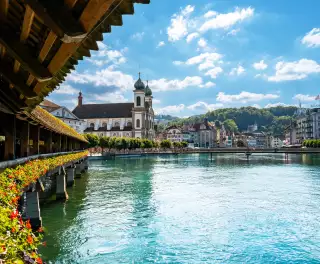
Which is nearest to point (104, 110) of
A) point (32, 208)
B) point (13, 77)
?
point (32, 208)

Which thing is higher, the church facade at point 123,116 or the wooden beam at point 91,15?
the church facade at point 123,116

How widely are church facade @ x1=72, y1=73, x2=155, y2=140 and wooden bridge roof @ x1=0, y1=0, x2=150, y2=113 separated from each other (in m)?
146

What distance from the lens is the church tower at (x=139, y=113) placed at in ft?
515

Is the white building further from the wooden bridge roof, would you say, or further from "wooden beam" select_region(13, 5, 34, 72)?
"wooden beam" select_region(13, 5, 34, 72)

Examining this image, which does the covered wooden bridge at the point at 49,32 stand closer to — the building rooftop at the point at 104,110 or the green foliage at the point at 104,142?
the green foliage at the point at 104,142

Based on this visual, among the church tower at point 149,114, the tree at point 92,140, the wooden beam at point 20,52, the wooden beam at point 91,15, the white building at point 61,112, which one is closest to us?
the wooden beam at point 91,15

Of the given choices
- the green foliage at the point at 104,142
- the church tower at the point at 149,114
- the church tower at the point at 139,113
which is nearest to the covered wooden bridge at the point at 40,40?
the green foliage at the point at 104,142

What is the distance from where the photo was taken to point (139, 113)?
6176 inches

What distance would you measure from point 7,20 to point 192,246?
12912 mm

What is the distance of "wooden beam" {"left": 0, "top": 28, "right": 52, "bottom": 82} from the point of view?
6424 mm

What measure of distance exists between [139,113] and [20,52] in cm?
15048

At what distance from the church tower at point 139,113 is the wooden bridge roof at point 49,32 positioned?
476 ft

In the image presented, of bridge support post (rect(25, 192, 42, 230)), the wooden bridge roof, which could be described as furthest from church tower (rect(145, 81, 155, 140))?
the wooden bridge roof

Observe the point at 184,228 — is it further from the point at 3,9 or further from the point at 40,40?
the point at 3,9
